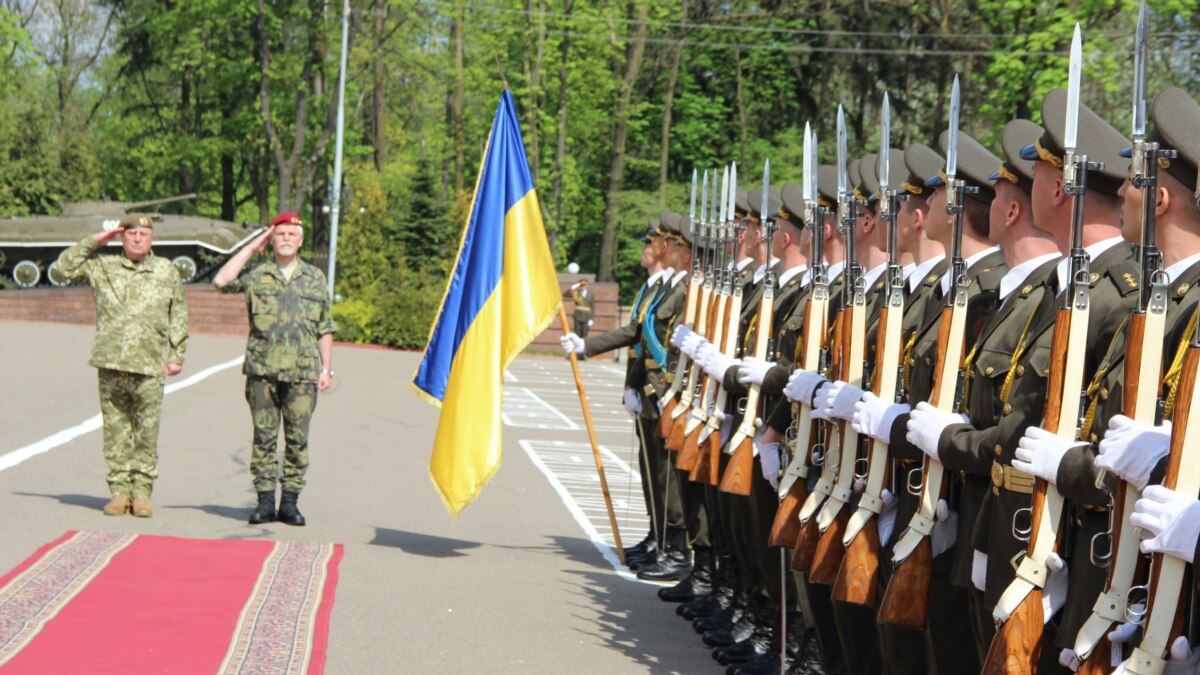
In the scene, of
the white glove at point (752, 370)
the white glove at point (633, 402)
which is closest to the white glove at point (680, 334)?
the white glove at point (752, 370)

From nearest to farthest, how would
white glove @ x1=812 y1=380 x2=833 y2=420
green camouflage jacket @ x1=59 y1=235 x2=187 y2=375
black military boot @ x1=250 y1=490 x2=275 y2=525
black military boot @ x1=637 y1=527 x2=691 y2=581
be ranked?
white glove @ x1=812 y1=380 x2=833 y2=420
black military boot @ x1=637 y1=527 x2=691 y2=581
black military boot @ x1=250 y1=490 x2=275 y2=525
green camouflage jacket @ x1=59 y1=235 x2=187 y2=375

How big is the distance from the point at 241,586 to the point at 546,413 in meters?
13.8

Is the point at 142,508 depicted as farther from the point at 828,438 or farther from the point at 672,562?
the point at 828,438

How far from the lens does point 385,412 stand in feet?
67.2

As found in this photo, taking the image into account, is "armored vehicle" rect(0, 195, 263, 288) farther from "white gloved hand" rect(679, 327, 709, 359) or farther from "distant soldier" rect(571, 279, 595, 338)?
"white gloved hand" rect(679, 327, 709, 359)

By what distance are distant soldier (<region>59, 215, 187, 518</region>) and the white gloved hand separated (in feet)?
13.1

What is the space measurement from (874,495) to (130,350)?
675 cm

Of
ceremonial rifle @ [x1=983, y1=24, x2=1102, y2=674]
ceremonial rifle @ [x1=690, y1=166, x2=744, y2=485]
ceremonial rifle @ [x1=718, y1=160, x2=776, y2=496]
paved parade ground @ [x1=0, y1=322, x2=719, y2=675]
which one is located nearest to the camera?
ceremonial rifle @ [x1=983, y1=24, x2=1102, y2=674]

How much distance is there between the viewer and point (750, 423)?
23.8ft

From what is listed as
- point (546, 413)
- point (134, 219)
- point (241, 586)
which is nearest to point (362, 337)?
point (546, 413)

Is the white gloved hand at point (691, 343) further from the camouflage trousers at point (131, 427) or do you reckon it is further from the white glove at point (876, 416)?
the camouflage trousers at point (131, 427)

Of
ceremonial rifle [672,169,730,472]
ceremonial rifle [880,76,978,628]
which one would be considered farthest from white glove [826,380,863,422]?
ceremonial rifle [672,169,730,472]

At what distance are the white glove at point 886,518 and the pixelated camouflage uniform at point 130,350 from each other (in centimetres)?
662

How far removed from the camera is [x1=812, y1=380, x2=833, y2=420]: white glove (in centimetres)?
575
